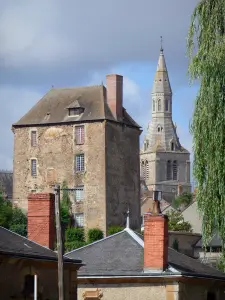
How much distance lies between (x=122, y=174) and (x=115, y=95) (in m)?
6.52

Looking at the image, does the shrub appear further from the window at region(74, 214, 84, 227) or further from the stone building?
the window at region(74, 214, 84, 227)

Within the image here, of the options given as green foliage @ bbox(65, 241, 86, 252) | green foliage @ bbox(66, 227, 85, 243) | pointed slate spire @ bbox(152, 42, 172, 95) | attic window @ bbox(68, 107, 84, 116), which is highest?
pointed slate spire @ bbox(152, 42, 172, 95)

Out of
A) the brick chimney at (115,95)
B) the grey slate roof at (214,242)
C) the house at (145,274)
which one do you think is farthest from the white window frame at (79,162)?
the house at (145,274)

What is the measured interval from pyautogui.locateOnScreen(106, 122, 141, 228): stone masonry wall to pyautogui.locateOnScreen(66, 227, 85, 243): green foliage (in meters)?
2.40

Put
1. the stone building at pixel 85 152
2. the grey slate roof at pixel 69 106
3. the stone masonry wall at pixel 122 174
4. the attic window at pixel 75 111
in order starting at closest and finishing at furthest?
the stone building at pixel 85 152, the stone masonry wall at pixel 122 174, the grey slate roof at pixel 69 106, the attic window at pixel 75 111

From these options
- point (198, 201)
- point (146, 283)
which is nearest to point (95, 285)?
point (146, 283)

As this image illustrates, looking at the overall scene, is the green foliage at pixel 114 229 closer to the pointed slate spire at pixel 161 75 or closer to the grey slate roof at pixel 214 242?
the grey slate roof at pixel 214 242

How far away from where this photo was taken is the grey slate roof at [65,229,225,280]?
30859 mm

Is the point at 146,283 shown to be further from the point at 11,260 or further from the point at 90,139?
the point at 90,139

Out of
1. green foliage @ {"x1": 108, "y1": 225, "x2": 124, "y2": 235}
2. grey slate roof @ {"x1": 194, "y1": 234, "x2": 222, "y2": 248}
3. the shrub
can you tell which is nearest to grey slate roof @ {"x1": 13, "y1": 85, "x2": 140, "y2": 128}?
green foliage @ {"x1": 108, "y1": 225, "x2": 124, "y2": 235}

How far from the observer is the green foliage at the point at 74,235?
9496 cm

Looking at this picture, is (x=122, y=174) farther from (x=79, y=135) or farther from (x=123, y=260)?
(x=123, y=260)

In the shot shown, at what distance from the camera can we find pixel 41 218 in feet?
97.3

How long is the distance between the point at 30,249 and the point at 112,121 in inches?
2845
